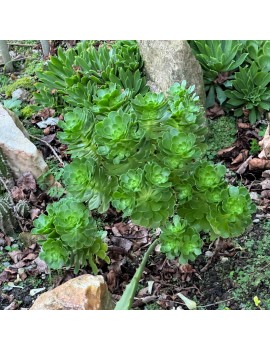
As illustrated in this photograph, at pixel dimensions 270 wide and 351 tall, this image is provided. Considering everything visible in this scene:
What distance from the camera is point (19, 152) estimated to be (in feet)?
9.38

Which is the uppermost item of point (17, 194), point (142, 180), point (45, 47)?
point (142, 180)

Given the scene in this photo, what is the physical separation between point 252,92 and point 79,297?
1.57 meters

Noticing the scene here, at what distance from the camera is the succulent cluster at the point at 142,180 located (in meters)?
2.00

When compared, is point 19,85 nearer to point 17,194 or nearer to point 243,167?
point 17,194

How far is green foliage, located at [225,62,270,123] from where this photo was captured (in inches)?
120

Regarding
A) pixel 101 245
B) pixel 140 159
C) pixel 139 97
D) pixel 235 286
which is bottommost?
pixel 235 286

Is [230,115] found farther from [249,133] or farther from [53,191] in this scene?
[53,191]

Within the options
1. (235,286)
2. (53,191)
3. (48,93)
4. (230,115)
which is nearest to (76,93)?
(48,93)

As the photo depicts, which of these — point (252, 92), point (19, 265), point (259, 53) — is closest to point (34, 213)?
point (19, 265)

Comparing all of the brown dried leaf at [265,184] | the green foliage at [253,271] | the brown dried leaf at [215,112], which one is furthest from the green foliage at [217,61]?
the green foliage at [253,271]

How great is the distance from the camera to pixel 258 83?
10.1ft

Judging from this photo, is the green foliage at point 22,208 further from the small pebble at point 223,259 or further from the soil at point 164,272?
the small pebble at point 223,259

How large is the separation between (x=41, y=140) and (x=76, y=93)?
33cm

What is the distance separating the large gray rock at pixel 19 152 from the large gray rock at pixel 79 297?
90cm
